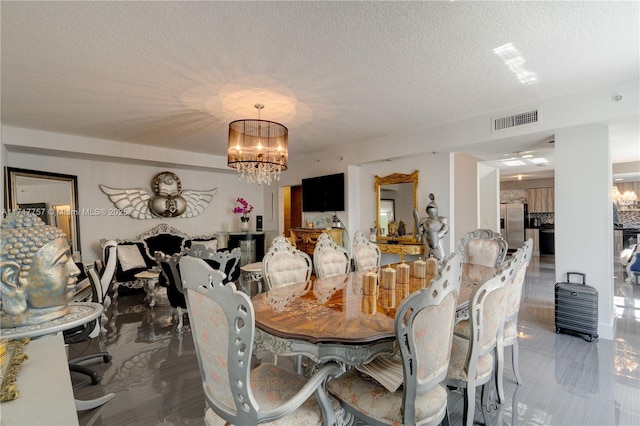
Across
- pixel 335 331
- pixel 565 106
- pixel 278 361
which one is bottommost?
pixel 278 361

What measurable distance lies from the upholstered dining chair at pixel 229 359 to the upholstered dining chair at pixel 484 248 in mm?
2951

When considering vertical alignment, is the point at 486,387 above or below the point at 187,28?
below

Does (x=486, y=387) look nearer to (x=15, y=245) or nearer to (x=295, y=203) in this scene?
(x=15, y=245)

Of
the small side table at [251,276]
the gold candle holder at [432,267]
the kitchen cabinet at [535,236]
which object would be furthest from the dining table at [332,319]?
Result: the kitchen cabinet at [535,236]

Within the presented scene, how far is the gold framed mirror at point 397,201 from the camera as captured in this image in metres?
5.19

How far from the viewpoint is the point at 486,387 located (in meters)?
1.90

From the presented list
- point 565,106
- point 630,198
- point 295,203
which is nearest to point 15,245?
point 565,106

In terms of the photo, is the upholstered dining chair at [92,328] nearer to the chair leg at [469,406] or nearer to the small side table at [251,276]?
the small side table at [251,276]

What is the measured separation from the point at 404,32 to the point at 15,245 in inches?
98.6

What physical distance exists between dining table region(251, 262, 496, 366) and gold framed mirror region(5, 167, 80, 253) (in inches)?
192

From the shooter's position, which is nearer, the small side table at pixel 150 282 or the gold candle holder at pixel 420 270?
the gold candle holder at pixel 420 270

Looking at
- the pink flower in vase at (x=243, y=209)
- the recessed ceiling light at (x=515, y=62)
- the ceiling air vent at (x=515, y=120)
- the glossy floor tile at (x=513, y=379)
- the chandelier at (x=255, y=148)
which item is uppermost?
the recessed ceiling light at (x=515, y=62)

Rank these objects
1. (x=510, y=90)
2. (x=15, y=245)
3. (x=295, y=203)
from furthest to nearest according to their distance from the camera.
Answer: (x=295, y=203) < (x=510, y=90) < (x=15, y=245)

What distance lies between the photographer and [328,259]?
3070mm
